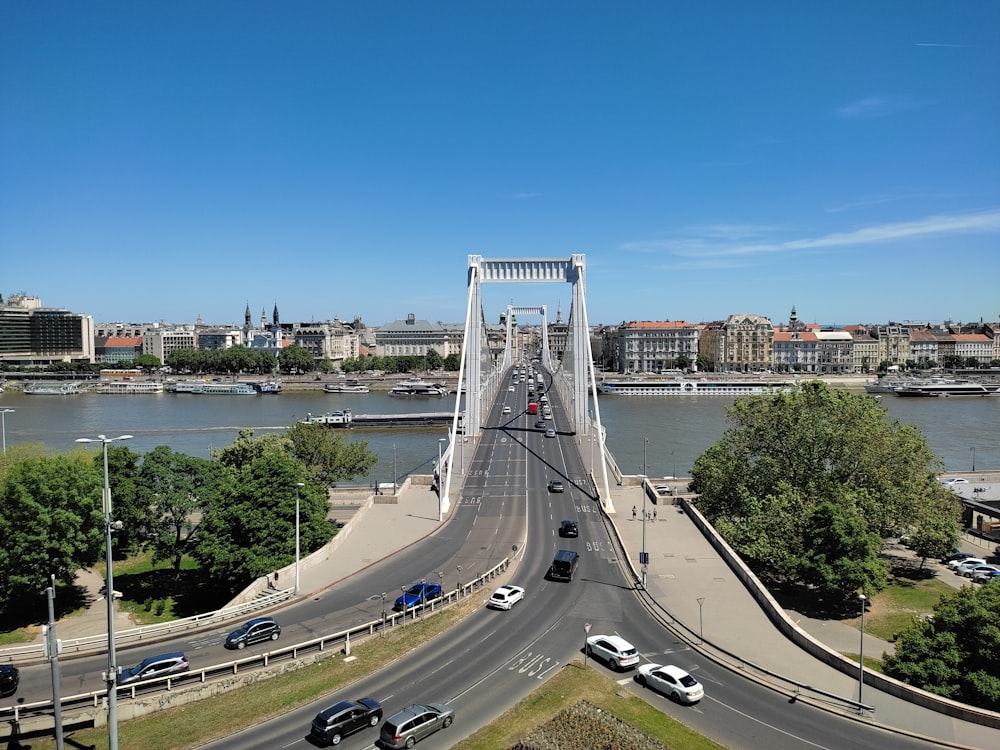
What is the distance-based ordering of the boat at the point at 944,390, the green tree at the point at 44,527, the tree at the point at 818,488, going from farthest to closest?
the boat at the point at 944,390 < the tree at the point at 818,488 < the green tree at the point at 44,527

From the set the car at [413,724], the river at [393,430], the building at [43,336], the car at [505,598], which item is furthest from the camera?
the building at [43,336]

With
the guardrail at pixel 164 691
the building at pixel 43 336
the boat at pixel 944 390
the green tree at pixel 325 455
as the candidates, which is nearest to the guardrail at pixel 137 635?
the guardrail at pixel 164 691

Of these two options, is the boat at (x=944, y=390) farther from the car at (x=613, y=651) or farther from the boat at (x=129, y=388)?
the boat at (x=129, y=388)

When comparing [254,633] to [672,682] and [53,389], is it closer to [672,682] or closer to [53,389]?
[672,682]

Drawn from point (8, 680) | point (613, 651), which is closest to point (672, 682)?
point (613, 651)

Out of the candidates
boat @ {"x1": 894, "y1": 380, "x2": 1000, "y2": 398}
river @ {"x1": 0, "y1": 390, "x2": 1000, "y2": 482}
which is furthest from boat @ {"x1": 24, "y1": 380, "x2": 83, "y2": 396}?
boat @ {"x1": 894, "y1": 380, "x2": 1000, "y2": 398}

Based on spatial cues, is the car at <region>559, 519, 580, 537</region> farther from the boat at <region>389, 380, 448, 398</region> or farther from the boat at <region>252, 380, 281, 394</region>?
the boat at <region>252, 380, 281, 394</region>
